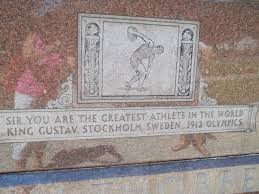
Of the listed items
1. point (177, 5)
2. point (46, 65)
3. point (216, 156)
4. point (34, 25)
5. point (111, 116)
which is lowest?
point (216, 156)

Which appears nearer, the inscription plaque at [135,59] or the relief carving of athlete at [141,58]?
the inscription plaque at [135,59]

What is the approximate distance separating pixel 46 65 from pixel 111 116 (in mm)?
589

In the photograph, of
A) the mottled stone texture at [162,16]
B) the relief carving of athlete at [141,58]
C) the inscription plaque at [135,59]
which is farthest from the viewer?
the relief carving of athlete at [141,58]

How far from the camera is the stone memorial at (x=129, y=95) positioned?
246 centimetres

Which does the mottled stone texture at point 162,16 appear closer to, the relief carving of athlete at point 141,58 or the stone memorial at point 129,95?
the stone memorial at point 129,95

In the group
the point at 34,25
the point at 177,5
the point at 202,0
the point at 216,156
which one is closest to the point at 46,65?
the point at 34,25

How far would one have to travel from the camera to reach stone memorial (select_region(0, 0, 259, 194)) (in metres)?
2.46

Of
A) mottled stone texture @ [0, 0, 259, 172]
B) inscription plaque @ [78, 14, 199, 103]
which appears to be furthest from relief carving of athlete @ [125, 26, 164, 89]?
mottled stone texture @ [0, 0, 259, 172]

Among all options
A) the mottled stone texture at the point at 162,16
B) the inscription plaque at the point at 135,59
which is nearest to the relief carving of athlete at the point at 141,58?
the inscription plaque at the point at 135,59

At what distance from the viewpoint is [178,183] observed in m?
2.94

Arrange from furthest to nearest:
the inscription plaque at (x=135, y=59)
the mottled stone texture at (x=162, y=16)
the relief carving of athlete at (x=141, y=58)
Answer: the relief carving of athlete at (x=141, y=58) → the inscription plaque at (x=135, y=59) → the mottled stone texture at (x=162, y=16)

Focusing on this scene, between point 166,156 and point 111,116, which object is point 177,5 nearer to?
point 111,116

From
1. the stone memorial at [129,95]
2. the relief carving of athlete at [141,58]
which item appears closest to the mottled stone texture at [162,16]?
the stone memorial at [129,95]

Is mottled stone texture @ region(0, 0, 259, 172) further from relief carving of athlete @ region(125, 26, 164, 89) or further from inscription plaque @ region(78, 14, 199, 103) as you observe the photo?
relief carving of athlete @ region(125, 26, 164, 89)
